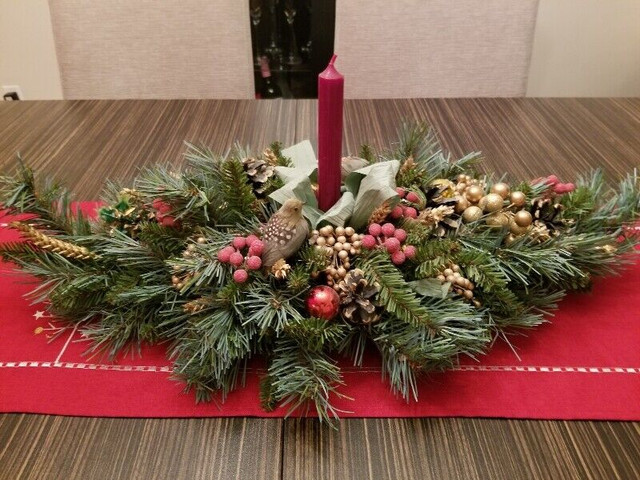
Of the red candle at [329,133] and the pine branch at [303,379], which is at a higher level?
the red candle at [329,133]

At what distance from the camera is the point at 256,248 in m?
0.47

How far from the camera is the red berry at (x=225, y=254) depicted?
0.47 metres

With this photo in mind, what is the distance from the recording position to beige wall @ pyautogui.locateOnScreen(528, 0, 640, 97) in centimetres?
201

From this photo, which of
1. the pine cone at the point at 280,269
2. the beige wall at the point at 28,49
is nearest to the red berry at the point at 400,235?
the pine cone at the point at 280,269

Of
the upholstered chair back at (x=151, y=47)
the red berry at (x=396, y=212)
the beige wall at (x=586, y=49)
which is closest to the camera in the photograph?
the red berry at (x=396, y=212)

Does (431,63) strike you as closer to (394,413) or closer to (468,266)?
(468,266)

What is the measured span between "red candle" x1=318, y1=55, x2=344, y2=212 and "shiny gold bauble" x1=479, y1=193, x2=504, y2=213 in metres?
0.15

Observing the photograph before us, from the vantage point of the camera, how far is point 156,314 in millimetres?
514

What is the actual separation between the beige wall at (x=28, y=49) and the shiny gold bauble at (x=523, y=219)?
214 cm

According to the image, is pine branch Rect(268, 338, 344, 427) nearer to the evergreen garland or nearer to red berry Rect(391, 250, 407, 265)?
the evergreen garland

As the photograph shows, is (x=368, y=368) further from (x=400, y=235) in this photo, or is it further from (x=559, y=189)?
(x=559, y=189)

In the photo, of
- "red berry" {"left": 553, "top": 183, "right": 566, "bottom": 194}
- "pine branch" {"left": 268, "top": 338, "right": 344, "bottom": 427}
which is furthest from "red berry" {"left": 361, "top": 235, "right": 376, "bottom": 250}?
"red berry" {"left": 553, "top": 183, "right": 566, "bottom": 194}

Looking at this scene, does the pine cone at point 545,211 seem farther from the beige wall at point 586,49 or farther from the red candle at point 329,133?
the beige wall at point 586,49

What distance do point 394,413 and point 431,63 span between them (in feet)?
3.15
